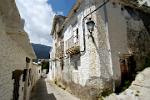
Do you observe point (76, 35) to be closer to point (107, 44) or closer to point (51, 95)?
point (107, 44)

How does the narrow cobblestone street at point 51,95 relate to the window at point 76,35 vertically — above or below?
below

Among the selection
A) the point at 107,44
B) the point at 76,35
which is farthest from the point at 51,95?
the point at 107,44

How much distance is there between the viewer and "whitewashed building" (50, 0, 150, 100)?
9.40 metres

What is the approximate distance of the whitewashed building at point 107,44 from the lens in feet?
Result: 30.8

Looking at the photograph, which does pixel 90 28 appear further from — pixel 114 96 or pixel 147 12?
pixel 147 12

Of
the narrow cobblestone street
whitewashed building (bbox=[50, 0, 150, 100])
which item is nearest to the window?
whitewashed building (bbox=[50, 0, 150, 100])

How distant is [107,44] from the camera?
9828 millimetres

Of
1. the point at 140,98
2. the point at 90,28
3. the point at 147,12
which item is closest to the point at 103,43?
the point at 90,28

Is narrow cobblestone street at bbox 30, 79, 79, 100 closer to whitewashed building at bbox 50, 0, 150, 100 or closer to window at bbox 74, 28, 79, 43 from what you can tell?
whitewashed building at bbox 50, 0, 150, 100

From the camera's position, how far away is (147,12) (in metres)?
12.2

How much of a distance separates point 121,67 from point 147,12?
5.79 m

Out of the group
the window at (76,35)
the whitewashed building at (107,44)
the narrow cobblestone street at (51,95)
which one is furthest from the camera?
the window at (76,35)

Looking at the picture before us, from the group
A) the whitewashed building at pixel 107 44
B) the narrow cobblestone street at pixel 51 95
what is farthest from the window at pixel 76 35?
the narrow cobblestone street at pixel 51 95

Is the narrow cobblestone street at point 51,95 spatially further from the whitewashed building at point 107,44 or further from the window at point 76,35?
the window at point 76,35
